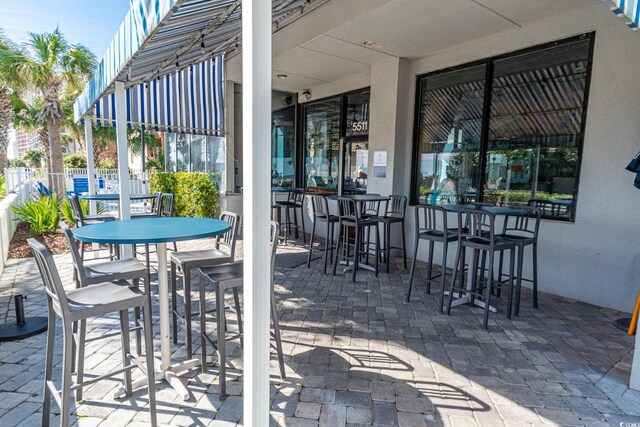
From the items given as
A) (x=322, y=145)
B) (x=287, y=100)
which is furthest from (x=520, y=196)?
(x=287, y=100)

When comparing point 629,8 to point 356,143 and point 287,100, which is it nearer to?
point 356,143

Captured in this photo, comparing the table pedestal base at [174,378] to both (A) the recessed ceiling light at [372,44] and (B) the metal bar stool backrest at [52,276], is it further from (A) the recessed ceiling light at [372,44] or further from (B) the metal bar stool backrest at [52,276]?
(A) the recessed ceiling light at [372,44]

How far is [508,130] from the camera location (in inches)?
177

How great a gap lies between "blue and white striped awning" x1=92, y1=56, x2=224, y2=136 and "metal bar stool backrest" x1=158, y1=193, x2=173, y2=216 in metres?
2.21

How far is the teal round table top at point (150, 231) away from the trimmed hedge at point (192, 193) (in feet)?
16.0

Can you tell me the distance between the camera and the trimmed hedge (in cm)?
727

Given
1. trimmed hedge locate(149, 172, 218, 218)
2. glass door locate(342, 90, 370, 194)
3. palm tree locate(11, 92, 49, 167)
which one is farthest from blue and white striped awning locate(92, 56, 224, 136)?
palm tree locate(11, 92, 49, 167)

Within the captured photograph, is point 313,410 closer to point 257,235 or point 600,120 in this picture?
point 257,235

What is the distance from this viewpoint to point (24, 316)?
9.84 ft

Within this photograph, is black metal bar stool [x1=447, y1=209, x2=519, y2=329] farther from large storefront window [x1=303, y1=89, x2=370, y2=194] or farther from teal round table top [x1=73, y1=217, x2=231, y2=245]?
large storefront window [x1=303, y1=89, x2=370, y2=194]

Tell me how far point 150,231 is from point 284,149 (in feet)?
21.9

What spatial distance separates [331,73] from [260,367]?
6.05 m

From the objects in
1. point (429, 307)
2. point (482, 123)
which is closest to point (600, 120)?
point (482, 123)

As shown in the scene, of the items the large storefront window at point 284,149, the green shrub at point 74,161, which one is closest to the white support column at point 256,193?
the large storefront window at point 284,149
